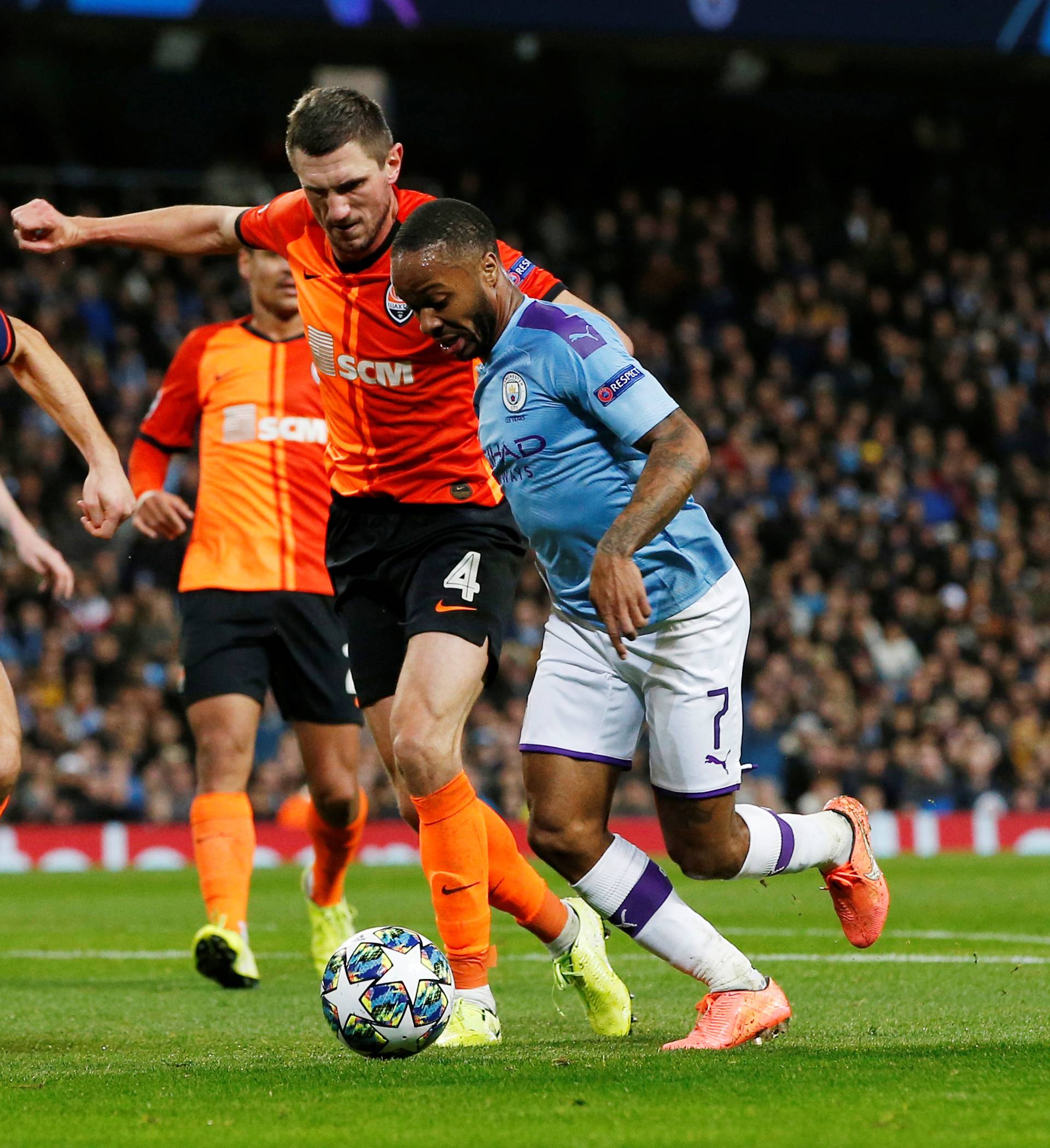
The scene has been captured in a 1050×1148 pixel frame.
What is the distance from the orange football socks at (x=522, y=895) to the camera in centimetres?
557

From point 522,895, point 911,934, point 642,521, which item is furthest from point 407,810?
point 911,934

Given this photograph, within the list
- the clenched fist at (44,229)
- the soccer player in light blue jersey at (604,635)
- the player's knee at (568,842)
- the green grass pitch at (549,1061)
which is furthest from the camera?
the clenched fist at (44,229)

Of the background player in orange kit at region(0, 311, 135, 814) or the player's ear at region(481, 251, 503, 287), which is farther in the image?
the background player in orange kit at region(0, 311, 135, 814)

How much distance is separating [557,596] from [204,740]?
8.58 ft

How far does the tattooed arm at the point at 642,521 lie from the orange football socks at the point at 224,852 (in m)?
2.96

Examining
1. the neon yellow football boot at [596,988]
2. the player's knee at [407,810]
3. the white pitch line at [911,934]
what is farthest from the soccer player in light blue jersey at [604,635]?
the white pitch line at [911,934]

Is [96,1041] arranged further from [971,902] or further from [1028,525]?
[1028,525]

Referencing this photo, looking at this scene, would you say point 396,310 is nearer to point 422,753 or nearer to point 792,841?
point 422,753

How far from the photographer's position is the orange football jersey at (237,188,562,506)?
18.4 feet

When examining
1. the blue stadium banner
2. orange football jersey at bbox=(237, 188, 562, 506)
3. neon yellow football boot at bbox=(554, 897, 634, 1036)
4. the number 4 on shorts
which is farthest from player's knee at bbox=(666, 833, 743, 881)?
the blue stadium banner

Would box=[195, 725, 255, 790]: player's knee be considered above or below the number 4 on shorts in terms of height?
below

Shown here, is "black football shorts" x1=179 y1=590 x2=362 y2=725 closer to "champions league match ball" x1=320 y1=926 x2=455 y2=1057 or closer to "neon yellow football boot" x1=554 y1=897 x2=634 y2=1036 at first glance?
"neon yellow football boot" x1=554 y1=897 x2=634 y2=1036

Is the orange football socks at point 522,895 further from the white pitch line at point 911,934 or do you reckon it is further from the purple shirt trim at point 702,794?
the white pitch line at point 911,934

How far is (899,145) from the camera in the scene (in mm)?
26203
